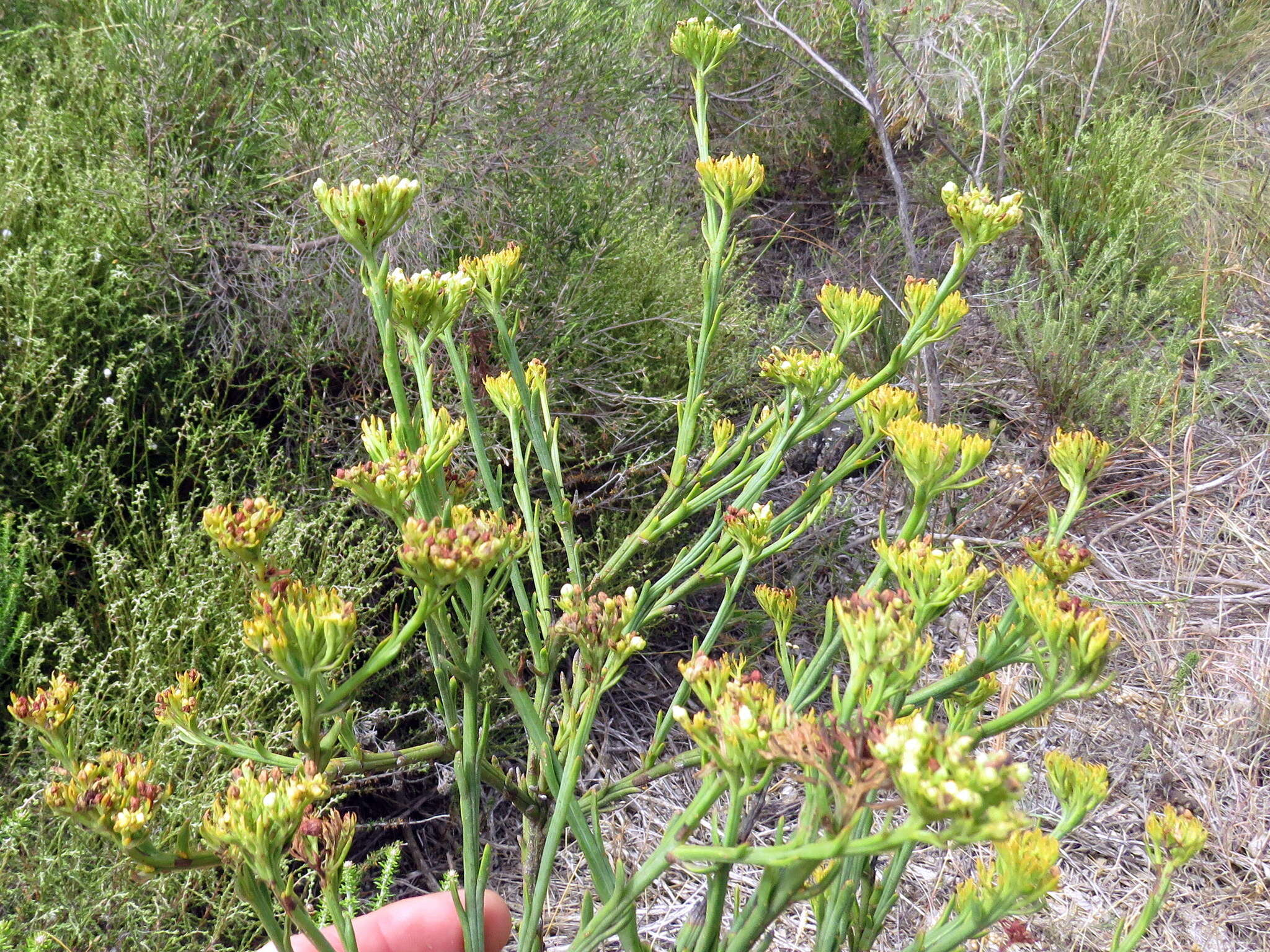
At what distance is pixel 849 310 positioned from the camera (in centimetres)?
99

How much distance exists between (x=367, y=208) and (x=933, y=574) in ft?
1.85

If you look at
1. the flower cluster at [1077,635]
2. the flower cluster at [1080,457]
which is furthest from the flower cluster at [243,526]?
the flower cluster at [1080,457]

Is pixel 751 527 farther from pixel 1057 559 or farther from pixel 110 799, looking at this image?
pixel 110 799

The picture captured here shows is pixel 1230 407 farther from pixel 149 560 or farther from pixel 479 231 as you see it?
pixel 149 560

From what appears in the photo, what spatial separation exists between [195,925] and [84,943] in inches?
8.9

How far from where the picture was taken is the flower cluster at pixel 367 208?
728 millimetres

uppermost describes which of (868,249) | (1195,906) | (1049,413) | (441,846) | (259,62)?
(259,62)

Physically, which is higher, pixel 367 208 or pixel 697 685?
pixel 367 208

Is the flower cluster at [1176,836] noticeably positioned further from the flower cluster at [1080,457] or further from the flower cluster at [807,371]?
the flower cluster at [807,371]

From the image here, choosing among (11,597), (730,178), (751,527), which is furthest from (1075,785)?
(11,597)

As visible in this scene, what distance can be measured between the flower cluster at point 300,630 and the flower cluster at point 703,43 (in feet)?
2.84

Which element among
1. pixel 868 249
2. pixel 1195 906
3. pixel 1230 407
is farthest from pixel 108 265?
pixel 1230 407

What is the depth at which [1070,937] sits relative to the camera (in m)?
1.87

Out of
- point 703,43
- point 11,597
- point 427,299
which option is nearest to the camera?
point 427,299
